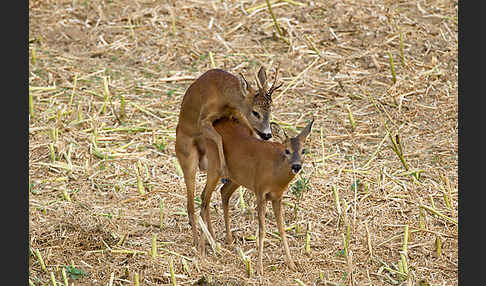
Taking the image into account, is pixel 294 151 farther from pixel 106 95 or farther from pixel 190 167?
pixel 106 95

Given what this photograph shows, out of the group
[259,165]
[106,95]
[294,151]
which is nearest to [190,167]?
[259,165]

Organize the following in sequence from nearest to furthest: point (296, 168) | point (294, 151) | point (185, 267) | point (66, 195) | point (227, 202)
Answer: point (296, 168) → point (294, 151) → point (185, 267) → point (227, 202) → point (66, 195)

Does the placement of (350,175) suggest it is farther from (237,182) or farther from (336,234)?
(237,182)

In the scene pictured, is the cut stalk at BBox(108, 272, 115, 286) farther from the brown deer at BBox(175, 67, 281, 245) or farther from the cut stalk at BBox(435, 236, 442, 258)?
the cut stalk at BBox(435, 236, 442, 258)

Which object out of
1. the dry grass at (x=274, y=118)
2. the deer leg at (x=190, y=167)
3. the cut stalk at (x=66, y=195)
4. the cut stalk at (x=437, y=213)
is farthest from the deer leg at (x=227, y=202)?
the cut stalk at (x=437, y=213)

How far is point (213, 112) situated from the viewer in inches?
355

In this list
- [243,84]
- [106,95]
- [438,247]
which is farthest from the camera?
[106,95]

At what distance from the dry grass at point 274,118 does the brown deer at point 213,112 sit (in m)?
0.90

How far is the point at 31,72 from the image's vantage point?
13711mm

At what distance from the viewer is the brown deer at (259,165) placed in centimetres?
839

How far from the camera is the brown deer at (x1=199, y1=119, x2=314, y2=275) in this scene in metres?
8.39

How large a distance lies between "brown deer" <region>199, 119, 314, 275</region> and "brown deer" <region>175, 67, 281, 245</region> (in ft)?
0.33

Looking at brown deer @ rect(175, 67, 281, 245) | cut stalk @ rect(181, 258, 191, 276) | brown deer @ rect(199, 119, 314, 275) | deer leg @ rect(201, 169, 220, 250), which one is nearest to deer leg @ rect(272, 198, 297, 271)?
brown deer @ rect(199, 119, 314, 275)

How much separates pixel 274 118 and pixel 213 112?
343cm
